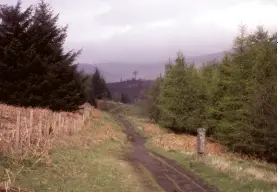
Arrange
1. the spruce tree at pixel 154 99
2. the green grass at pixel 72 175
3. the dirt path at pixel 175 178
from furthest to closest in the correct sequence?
the spruce tree at pixel 154 99 < the dirt path at pixel 175 178 < the green grass at pixel 72 175

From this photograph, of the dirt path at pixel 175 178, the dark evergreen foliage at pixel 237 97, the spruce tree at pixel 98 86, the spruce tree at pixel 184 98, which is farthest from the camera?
the spruce tree at pixel 98 86

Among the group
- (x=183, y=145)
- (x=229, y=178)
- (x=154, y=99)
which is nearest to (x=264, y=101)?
(x=183, y=145)

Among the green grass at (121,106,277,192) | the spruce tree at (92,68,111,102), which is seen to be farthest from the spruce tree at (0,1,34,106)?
the spruce tree at (92,68,111,102)

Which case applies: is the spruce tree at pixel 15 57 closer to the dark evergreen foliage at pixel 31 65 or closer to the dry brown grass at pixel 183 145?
the dark evergreen foliage at pixel 31 65

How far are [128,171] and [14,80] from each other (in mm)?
21068

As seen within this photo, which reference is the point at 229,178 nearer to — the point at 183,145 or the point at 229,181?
the point at 229,181

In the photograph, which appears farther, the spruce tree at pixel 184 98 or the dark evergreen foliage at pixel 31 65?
the spruce tree at pixel 184 98

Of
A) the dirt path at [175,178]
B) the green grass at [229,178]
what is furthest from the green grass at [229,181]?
the dirt path at [175,178]

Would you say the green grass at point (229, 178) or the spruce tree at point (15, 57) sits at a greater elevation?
the spruce tree at point (15, 57)

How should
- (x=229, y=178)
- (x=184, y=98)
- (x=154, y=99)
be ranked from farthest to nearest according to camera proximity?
(x=154, y=99), (x=184, y=98), (x=229, y=178)

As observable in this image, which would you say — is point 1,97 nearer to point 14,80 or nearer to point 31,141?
point 14,80

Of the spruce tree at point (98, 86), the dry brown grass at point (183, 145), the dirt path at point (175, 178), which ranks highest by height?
the spruce tree at point (98, 86)

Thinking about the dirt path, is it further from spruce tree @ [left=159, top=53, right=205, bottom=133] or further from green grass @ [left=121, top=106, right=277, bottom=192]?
spruce tree @ [left=159, top=53, right=205, bottom=133]

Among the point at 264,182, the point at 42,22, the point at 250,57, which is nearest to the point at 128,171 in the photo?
the point at 264,182
